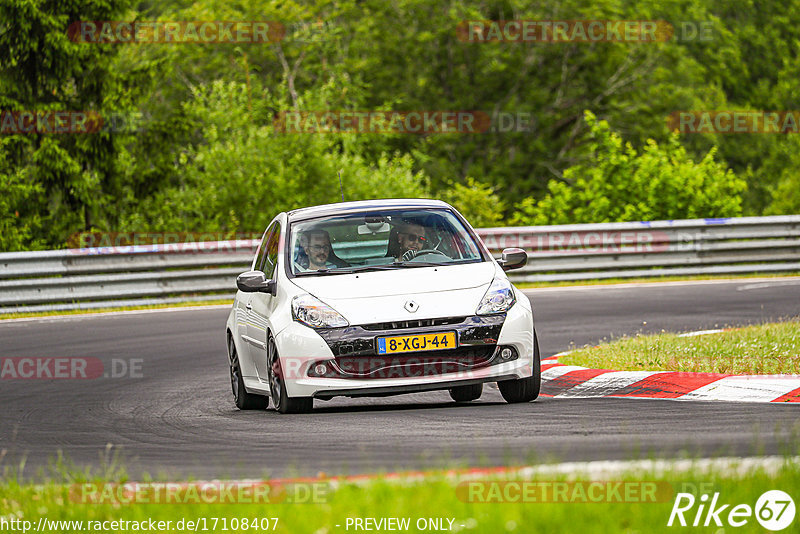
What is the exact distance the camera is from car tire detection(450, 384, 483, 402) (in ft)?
33.0

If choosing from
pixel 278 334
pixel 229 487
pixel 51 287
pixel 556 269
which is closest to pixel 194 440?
pixel 278 334

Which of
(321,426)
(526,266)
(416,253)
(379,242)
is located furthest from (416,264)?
(526,266)

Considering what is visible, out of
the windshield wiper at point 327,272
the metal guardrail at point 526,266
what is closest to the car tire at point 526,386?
the windshield wiper at point 327,272

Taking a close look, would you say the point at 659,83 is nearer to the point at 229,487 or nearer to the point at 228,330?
the point at 228,330

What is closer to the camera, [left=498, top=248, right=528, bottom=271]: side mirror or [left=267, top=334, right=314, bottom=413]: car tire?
[left=267, top=334, right=314, bottom=413]: car tire

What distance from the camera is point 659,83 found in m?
51.0

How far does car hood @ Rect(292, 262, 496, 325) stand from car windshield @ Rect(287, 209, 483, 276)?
0.25 metres

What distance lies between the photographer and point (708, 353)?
11.1 meters

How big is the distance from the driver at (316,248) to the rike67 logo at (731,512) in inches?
206

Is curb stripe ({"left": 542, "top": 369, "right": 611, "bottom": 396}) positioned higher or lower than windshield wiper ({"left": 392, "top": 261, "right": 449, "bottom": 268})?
lower

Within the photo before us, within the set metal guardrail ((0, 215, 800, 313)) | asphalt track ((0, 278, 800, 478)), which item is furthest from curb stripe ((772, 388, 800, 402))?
metal guardrail ((0, 215, 800, 313))

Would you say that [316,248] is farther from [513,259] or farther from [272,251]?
[513,259]

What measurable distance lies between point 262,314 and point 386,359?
1.33 metres

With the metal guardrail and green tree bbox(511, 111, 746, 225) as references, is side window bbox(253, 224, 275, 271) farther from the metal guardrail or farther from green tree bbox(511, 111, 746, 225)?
green tree bbox(511, 111, 746, 225)
